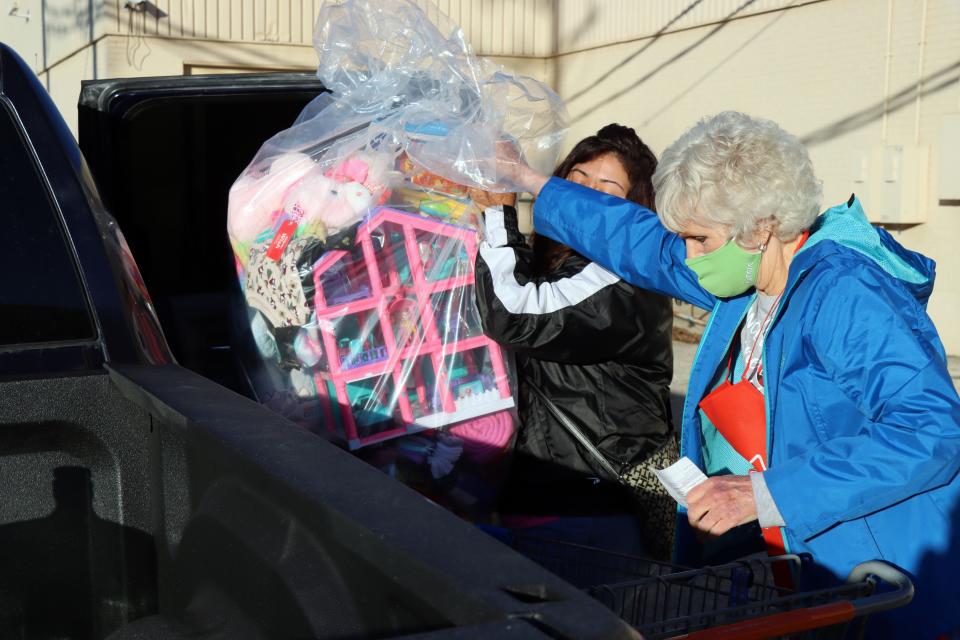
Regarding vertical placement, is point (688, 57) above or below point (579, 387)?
above

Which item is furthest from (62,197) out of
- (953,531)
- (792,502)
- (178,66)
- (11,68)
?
(178,66)

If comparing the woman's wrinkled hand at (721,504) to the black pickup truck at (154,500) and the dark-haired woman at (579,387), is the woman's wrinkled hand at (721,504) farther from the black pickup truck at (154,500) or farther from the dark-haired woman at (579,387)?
the black pickup truck at (154,500)

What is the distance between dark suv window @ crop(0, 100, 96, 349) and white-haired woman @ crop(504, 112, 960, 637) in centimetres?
130

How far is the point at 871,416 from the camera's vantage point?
206 cm

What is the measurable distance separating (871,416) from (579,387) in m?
0.88

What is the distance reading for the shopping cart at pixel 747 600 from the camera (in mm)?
1636

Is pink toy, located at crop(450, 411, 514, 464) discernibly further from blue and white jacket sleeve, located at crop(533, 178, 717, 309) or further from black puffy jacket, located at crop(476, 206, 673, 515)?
blue and white jacket sleeve, located at crop(533, 178, 717, 309)

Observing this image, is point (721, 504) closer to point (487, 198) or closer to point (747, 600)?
point (747, 600)

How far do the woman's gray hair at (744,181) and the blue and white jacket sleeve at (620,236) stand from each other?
0.95 feet

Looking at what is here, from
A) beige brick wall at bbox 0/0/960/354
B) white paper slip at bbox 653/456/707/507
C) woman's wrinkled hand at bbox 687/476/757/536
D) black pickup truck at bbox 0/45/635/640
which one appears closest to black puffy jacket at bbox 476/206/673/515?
white paper slip at bbox 653/456/707/507

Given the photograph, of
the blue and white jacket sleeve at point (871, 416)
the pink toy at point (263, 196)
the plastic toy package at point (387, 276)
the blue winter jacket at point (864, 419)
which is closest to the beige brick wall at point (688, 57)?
the plastic toy package at point (387, 276)

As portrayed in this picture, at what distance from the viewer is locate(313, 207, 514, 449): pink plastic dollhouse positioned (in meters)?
2.58

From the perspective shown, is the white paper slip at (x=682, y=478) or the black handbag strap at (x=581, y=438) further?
the black handbag strap at (x=581, y=438)

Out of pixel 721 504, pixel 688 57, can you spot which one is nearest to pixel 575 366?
pixel 721 504
